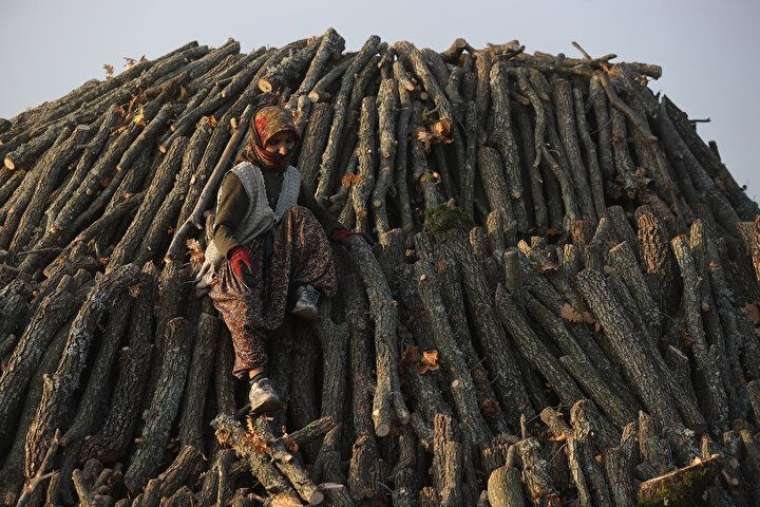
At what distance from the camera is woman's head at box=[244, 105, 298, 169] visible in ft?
30.9

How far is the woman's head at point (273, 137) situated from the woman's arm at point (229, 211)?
34 centimetres

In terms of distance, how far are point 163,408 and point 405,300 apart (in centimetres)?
237

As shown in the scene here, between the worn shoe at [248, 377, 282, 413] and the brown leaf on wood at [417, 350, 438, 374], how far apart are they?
1.25m

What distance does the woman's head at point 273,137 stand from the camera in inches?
371

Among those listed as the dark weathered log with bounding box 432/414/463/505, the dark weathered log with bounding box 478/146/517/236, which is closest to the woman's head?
the dark weathered log with bounding box 432/414/463/505

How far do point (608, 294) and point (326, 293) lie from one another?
8.28ft

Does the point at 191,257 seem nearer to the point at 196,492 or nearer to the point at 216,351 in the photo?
the point at 216,351

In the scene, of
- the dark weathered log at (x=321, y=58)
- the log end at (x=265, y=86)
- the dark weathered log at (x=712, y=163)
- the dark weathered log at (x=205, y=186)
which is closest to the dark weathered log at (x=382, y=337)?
the dark weathered log at (x=205, y=186)

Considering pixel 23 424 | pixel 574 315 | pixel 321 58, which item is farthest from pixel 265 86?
pixel 23 424

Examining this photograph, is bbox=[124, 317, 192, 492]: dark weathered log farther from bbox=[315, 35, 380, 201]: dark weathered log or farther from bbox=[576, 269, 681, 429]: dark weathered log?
bbox=[576, 269, 681, 429]: dark weathered log

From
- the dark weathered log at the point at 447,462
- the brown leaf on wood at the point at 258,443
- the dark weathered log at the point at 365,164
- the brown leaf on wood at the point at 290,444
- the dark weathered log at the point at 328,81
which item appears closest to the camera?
the dark weathered log at the point at 447,462

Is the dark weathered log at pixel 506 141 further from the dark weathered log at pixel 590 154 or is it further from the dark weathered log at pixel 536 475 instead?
the dark weathered log at pixel 536 475

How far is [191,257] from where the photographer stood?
415 inches

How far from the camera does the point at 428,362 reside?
9.29 meters
